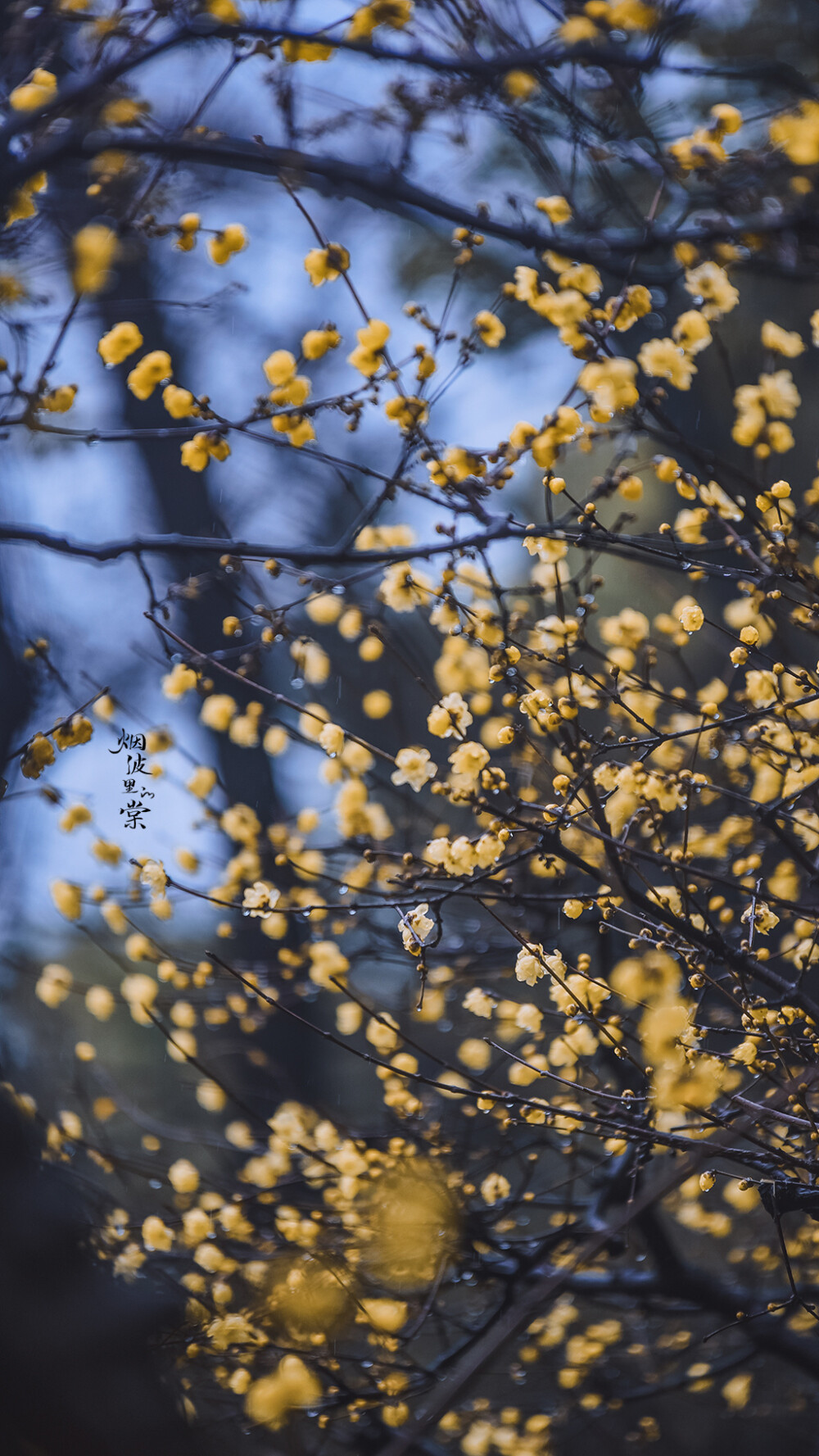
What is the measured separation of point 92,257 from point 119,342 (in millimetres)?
119

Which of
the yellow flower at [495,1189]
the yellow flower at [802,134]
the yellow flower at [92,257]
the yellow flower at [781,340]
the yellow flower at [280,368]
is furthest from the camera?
the yellow flower at [495,1189]

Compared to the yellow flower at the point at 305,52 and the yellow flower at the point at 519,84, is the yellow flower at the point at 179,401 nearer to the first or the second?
the yellow flower at the point at 305,52

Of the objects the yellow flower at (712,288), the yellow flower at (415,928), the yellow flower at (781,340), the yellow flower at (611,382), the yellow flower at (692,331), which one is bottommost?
the yellow flower at (415,928)

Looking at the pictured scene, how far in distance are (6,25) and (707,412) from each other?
2699mm

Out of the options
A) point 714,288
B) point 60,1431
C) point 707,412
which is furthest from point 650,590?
point 60,1431

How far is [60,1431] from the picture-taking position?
99 centimetres

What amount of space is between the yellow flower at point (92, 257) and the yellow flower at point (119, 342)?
7 centimetres

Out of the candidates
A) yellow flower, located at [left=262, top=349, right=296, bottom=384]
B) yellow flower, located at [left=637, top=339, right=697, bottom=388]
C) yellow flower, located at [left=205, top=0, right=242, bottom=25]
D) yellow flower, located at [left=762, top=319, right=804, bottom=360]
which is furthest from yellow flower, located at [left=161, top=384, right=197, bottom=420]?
yellow flower, located at [left=762, top=319, right=804, bottom=360]

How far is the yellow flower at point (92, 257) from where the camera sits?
108 centimetres

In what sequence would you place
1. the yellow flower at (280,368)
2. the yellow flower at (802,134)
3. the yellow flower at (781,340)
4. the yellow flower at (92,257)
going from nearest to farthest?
1. the yellow flower at (802,134)
2. the yellow flower at (92,257)
3. the yellow flower at (280,368)
4. the yellow flower at (781,340)

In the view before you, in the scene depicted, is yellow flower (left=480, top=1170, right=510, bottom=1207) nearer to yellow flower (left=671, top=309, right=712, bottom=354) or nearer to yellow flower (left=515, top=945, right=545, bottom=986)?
yellow flower (left=515, top=945, right=545, bottom=986)

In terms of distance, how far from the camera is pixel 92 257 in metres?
1.09

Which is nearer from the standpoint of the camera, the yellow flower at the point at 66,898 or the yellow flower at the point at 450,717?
the yellow flower at the point at 450,717

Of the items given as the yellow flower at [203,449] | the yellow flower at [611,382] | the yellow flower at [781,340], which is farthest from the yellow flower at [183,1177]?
the yellow flower at [781,340]
